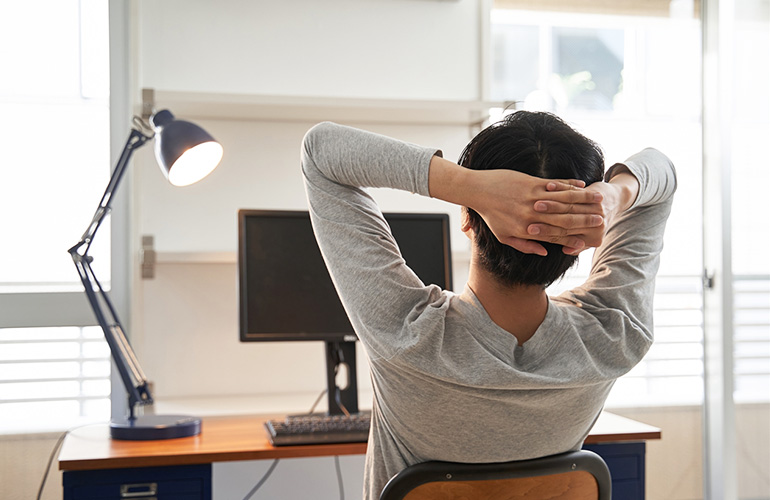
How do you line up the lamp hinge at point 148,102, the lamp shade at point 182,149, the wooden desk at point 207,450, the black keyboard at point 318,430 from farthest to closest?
1. the lamp hinge at point 148,102
2. the lamp shade at point 182,149
3. the black keyboard at point 318,430
4. the wooden desk at point 207,450

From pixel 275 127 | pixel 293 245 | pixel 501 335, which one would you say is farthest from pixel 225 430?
pixel 501 335

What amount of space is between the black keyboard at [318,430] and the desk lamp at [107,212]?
24 cm

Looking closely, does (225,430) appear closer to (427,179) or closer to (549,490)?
(549,490)

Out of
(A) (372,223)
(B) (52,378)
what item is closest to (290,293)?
(B) (52,378)

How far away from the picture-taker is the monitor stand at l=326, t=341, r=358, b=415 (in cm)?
196

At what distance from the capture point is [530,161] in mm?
877

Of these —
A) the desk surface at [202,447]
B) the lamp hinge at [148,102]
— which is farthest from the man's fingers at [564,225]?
the lamp hinge at [148,102]

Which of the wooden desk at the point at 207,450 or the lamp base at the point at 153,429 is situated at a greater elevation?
the lamp base at the point at 153,429

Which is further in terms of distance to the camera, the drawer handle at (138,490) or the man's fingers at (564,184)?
the drawer handle at (138,490)

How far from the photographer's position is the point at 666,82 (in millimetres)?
2779

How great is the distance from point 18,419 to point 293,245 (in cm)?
105

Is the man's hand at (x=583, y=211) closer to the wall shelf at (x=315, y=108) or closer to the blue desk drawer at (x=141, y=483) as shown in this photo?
the blue desk drawer at (x=141, y=483)

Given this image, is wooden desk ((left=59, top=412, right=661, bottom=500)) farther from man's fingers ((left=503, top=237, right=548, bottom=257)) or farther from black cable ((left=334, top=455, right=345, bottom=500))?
man's fingers ((left=503, top=237, right=548, bottom=257))

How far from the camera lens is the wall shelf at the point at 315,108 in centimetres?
212
